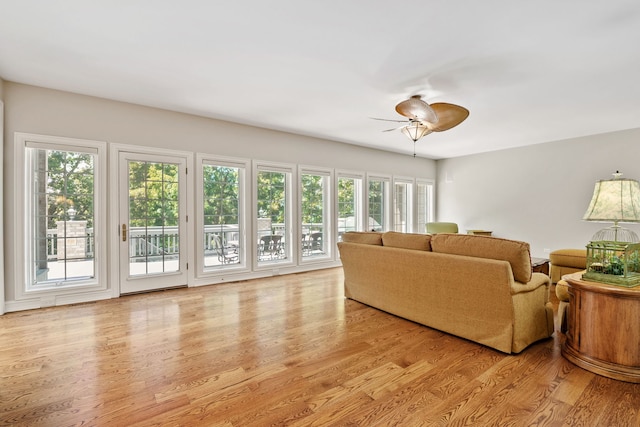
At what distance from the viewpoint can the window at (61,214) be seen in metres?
3.66

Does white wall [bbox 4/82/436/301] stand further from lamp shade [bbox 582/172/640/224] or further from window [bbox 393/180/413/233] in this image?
lamp shade [bbox 582/172/640/224]

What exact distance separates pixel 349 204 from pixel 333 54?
4.10m

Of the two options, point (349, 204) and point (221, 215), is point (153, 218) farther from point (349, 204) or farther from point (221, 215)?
point (349, 204)

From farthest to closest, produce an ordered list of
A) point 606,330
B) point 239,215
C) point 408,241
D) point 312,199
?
1. point 312,199
2. point 239,215
3. point 408,241
4. point 606,330

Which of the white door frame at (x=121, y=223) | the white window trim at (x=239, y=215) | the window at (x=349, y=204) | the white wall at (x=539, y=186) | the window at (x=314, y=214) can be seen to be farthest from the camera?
the window at (x=349, y=204)

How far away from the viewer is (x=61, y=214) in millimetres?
3816

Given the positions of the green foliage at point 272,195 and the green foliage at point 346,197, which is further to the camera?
the green foliage at point 346,197

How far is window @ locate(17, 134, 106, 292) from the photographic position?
366 cm

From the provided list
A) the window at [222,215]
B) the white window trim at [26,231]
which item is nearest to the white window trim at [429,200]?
the window at [222,215]

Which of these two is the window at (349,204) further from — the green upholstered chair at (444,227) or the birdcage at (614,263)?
the birdcage at (614,263)

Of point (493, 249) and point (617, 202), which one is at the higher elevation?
point (617, 202)

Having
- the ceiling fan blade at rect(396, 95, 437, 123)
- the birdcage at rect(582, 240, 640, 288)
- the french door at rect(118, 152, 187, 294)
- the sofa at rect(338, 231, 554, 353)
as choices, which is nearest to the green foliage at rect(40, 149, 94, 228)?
the french door at rect(118, 152, 187, 294)

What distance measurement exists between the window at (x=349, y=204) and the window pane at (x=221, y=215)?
2258 millimetres

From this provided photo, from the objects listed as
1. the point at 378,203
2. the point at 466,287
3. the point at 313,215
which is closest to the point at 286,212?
the point at 313,215
